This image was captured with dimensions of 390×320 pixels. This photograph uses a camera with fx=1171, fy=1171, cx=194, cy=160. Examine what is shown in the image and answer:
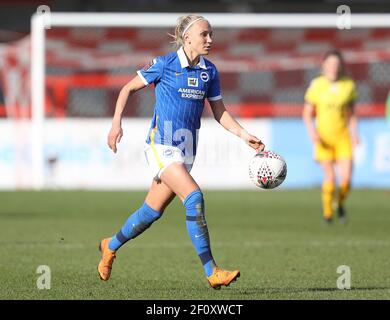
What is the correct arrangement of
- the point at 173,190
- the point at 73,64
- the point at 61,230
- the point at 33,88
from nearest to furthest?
the point at 173,190 < the point at 61,230 < the point at 33,88 < the point at 73,64

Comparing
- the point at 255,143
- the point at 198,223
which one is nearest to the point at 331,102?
Result: the point at 255,143

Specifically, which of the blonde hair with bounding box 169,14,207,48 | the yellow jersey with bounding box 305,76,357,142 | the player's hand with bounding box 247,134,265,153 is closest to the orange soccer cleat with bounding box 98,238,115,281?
the player's hand with bounding box 247,134,265,153

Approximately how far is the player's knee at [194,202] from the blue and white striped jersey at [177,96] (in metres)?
0.41

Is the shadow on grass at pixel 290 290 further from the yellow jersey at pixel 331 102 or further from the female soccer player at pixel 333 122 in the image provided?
the yellow jersey at pixel 331 102

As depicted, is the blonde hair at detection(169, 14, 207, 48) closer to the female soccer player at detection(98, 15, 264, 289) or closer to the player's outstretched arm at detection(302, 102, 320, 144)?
the female soccer player at detection(98, 15, 264, 289)

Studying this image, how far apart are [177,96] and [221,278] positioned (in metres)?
1.44

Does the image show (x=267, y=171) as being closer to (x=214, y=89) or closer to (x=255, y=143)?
(x=255, y=143)

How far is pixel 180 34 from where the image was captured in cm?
900

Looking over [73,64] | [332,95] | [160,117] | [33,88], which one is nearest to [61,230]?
[332,95]

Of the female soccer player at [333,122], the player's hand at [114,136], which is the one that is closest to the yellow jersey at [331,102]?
the female soccer player at [333,122]

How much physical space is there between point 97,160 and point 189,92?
1307 centimetres

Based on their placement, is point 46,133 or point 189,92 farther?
point 46,133

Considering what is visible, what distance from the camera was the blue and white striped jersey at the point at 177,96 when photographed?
8.85m
